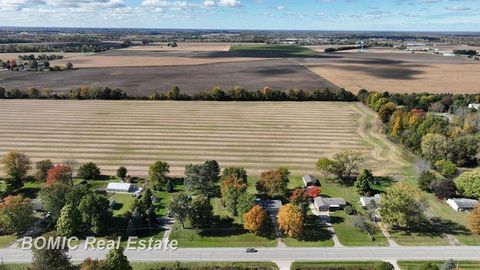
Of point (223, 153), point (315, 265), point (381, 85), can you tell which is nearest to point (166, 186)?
point (223, 153)

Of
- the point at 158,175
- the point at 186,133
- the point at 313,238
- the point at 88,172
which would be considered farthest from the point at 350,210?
the point at 186,133

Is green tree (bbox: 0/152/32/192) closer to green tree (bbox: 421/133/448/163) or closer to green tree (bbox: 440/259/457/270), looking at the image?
green tree (bbox: 440/259/457/270)

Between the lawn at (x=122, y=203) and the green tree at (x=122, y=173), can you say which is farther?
the green tree at (x=122, y=173)

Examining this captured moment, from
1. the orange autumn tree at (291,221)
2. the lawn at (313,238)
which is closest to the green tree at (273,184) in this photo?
the lawn at (313,238)

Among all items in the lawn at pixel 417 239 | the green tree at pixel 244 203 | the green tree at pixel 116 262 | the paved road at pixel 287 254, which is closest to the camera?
the green tree at pixel 116 262

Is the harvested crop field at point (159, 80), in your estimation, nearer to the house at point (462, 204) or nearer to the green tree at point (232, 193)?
the green tree at point (232, 193)

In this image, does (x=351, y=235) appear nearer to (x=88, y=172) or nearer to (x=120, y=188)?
(x=120, y=188)
